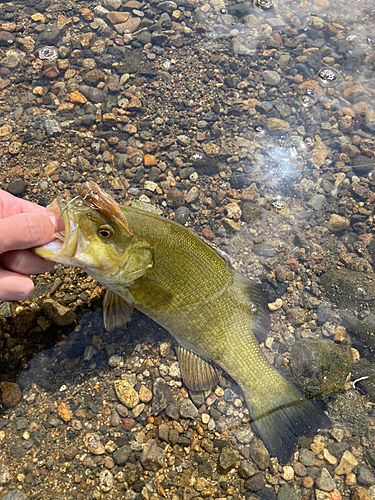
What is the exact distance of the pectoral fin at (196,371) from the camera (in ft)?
11.7

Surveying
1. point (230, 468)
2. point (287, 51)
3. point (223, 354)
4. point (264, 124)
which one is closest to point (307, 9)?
point (287, 51)

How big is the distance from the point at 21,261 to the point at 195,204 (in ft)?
8.11

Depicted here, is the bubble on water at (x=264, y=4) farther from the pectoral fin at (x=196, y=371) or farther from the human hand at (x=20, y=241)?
the pectoral fin at (x=196, y=371)

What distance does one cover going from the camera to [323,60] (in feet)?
20.6

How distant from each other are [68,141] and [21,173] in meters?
0.78

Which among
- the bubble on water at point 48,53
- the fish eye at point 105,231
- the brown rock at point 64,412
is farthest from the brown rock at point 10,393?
the bubble on water at point 48,53

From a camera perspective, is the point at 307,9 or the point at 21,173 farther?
the point at 307,9

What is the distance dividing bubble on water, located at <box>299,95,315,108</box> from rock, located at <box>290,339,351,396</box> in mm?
3952

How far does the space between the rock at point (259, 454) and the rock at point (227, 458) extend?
183mm

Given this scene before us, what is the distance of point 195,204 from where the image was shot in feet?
15.4

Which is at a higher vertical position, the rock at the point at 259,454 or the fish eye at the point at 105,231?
the fish eye at the point at 105,231

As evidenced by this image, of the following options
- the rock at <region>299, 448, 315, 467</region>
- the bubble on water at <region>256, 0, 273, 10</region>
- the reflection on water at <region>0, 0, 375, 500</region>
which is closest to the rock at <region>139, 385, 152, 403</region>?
the reflection on water at <region>0, 0, 375, 500</region>

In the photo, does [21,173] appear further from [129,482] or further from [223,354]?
[129,482]

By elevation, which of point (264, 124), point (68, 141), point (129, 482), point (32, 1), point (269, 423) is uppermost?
point (32, 1)
